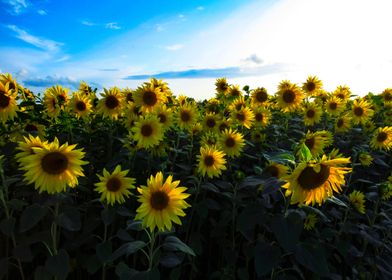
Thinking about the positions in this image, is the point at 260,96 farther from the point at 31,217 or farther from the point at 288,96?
the point at 31,217

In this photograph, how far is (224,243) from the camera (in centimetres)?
380

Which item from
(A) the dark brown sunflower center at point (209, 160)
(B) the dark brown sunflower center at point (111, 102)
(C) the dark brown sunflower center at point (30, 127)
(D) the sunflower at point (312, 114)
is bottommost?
(D) the sunflower at point (312, 114)

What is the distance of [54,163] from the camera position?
2758 mm

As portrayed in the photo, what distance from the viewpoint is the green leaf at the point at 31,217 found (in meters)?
2.70

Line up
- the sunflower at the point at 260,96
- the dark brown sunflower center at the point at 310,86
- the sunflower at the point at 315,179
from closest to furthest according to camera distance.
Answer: the sunflower at the point at 315,179
the sunflower at the point at 260,96
the dark brown sunflower center at the point at 310,86

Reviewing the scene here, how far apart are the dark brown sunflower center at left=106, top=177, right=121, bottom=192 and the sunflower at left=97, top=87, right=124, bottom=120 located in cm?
166

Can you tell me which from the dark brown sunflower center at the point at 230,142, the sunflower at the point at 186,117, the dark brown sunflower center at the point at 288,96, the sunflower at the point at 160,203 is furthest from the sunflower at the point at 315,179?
the dark brown sunflower center at the point at 288,96

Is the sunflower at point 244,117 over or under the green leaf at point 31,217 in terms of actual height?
under

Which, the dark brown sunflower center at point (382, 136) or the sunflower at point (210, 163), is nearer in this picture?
the sunflower at point (210, 163)

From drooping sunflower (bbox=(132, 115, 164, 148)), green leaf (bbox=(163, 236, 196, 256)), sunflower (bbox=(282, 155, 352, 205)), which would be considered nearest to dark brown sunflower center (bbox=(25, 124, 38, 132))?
drooping sunflower (bbox=(132, 115, 164, 148))

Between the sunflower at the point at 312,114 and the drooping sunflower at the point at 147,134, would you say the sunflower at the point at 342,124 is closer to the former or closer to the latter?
the sunflower at the point at 312,114

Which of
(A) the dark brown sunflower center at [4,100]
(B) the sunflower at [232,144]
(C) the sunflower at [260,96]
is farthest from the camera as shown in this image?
(C) the sunflower at [260,96]

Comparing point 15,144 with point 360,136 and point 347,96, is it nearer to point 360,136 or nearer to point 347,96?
point 360,136

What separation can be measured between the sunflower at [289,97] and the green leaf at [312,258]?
4.05 metres
